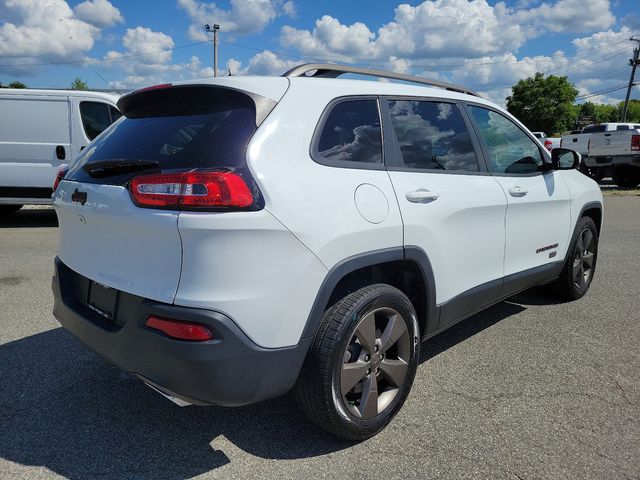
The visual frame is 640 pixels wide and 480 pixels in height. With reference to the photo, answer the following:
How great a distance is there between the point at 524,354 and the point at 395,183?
181 centimetres

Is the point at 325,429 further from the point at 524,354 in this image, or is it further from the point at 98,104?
the point at 98,104

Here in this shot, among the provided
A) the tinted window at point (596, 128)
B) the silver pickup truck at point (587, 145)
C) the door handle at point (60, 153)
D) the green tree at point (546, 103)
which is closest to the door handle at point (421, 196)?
the door handle at point (60, 153)

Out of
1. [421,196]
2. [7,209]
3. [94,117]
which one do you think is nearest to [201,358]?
[421,196]

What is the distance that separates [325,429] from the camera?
2.49 meters

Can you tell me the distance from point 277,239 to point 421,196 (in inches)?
39.4

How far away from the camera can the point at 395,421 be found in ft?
9.25

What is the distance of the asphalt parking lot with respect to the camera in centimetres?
241

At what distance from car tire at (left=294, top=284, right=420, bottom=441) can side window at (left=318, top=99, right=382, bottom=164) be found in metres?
A: 0.66

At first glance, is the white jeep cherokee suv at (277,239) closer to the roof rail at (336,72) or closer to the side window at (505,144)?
the roof rail at (336,72)

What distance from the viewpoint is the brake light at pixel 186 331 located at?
2066 mm

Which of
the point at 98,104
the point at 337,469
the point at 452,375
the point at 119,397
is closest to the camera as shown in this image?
the point at 337,469

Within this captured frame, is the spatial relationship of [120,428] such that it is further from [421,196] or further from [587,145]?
[587,145]

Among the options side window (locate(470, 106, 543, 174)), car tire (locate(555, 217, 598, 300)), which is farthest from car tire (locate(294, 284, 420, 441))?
car tire (locate(555, 217, 598, 300))

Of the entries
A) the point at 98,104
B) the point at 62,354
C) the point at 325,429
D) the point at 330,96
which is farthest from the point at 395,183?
the point at 98,104
